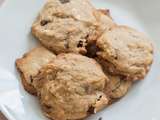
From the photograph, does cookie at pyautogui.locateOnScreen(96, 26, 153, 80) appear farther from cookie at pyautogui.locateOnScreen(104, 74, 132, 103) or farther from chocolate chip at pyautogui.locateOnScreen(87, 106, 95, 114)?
chocolate chip at pyautogui.locateOnScreen(87, 106, 95, 114)

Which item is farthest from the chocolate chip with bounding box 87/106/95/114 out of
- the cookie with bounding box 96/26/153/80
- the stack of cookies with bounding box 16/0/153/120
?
the cookie with bounding box 96/26/153/80

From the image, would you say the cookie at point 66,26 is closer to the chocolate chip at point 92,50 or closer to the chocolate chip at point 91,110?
the chocolate chip at point 92,50

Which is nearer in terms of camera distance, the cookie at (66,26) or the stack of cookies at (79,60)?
the stack of cookies at (79,60)

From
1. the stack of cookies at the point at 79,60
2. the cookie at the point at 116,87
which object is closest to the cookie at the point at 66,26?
the stack of cookies at the point at 79,60

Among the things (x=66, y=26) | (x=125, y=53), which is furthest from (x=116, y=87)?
(x=66, y=26)

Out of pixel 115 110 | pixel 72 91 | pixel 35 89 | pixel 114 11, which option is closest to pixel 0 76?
pixel 35 89

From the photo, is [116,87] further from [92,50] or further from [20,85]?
[20,85]
